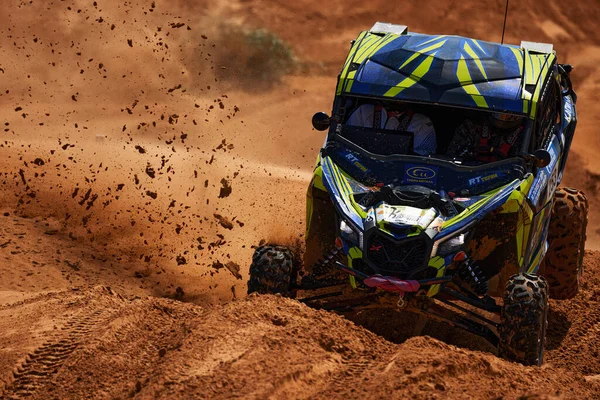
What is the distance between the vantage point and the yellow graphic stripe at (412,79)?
985cm

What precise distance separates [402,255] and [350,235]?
48 cm

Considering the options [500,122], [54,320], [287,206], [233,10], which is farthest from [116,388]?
[233,10]

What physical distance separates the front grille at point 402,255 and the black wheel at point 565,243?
9.99 feet

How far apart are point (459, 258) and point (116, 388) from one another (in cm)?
299

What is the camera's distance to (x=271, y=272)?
898 cm

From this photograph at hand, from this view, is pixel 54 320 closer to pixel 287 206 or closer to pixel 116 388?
pixel 116 388

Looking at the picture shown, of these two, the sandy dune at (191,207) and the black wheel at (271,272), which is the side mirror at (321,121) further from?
the sandy dune at (191,207)

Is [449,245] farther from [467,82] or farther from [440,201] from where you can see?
[467,82]

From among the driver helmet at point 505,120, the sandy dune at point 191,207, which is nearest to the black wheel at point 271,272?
the sandy dune at point 191,207

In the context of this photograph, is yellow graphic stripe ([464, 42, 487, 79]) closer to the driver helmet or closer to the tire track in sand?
the driver helmet

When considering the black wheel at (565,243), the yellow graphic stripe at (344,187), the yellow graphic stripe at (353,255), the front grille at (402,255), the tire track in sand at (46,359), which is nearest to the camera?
the tire track in sand at (46,359)

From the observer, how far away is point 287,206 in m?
15.1

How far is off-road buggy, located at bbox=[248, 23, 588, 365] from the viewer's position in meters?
8.49

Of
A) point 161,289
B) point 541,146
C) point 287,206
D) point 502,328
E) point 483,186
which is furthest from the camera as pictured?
point 287,206
